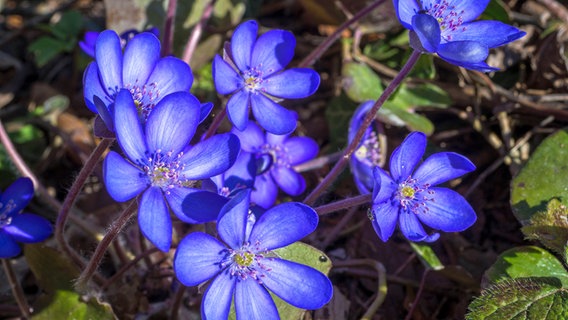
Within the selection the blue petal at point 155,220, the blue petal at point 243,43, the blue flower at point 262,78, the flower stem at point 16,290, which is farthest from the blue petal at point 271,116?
the flower stem at point 16,290

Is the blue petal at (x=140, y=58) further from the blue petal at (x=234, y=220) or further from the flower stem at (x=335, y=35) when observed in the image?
the flower stem at (x=335, y=35)

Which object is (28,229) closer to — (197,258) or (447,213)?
(197,258)

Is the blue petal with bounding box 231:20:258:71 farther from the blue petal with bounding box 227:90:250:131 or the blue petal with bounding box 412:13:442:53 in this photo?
the blue petal with bounding box 412:13:442:53

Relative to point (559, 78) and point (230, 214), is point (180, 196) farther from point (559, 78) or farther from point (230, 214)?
point (559, 78)

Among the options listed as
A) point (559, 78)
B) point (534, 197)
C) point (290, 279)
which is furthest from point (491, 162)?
point (290, 279)

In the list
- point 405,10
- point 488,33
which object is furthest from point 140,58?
point 488,33

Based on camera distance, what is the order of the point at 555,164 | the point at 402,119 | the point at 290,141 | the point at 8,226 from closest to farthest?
the point at 8,226 < the point at 555,164 < the point at 290,141 < the point at 402,119
